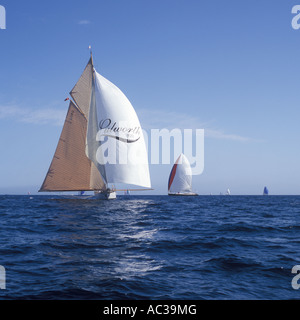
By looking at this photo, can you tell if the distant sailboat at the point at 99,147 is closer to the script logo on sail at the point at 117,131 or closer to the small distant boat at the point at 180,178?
the script logo on sail at the point at 117,131

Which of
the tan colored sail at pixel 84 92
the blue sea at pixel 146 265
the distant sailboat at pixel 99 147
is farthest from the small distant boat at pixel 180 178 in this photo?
the blue sea at pixel 146 265

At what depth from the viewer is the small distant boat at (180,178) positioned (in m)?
90.7

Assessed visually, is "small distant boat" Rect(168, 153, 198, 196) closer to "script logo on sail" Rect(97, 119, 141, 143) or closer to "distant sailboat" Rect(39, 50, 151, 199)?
"distant sailboat" Rect(39, 50, 151, 199)

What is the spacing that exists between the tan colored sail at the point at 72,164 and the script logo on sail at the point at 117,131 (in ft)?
11.1

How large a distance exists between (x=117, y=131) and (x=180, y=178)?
55754mm

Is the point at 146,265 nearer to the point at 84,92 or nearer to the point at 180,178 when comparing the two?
the point at 84,92

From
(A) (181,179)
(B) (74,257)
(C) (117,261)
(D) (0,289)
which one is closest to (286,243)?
(C) (117,261)

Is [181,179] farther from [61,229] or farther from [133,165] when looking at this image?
[61,229]

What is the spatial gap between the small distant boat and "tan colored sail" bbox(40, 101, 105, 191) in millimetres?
52485

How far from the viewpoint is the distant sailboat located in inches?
1532

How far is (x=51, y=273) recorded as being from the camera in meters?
7.58

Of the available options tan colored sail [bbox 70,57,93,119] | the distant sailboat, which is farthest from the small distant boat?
tan colored sail [bbox 70,57,93,119]

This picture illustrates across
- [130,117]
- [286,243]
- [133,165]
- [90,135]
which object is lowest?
[286,243]
